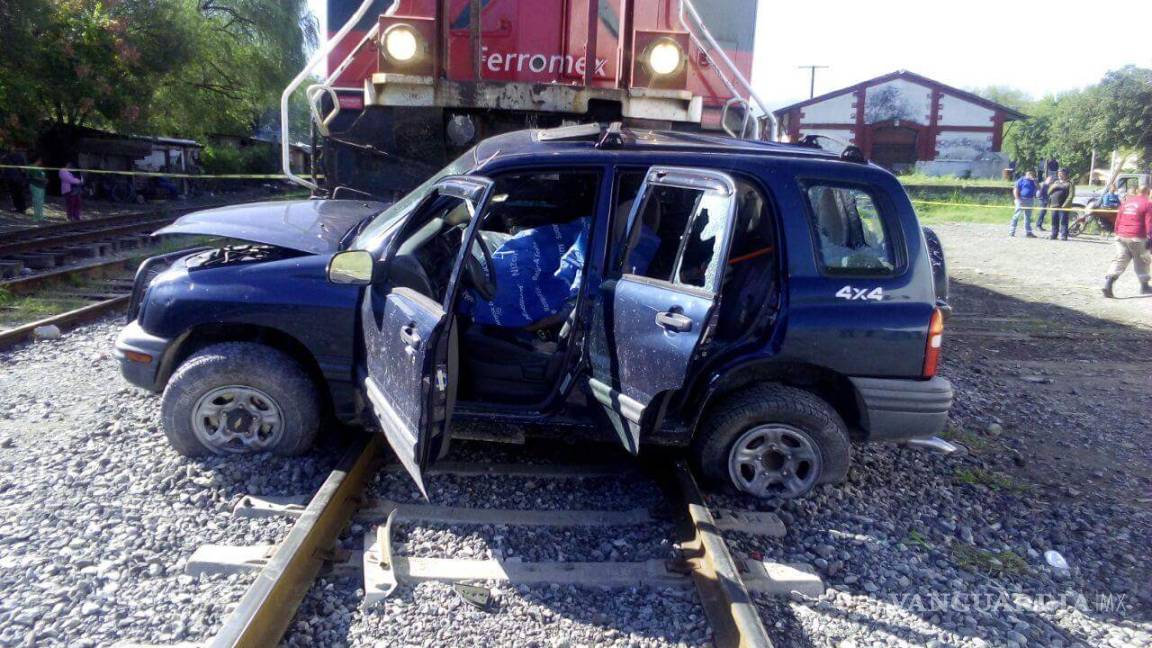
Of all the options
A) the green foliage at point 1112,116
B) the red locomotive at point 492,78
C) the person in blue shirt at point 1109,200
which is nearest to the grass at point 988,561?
the red locomotive at point 492,78

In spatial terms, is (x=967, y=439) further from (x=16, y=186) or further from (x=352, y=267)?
(x=16, y=186)

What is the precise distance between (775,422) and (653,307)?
1.04 meters

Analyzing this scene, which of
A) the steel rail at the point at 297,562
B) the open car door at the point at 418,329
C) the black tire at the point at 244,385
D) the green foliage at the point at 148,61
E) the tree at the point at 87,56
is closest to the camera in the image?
the steel rail at the point at 297,562

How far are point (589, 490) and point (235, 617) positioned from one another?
2.00 m

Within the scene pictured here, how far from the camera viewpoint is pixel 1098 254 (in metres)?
17.4

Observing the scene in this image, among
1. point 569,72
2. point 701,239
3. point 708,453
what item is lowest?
point 708,453

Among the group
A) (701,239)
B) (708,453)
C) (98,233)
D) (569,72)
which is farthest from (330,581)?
(98,233)

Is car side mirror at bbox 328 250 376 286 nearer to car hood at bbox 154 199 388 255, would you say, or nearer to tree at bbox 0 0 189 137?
car hood at bbox 154 199 388 255

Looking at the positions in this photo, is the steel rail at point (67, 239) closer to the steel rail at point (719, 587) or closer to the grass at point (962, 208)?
the steel rail at point (719, 587)

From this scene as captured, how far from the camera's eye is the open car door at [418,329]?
135 inches

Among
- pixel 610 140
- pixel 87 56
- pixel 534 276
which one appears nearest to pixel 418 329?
pixel 534 276

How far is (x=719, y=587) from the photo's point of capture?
11.1 feet

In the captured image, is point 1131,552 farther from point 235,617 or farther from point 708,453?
point 235,617

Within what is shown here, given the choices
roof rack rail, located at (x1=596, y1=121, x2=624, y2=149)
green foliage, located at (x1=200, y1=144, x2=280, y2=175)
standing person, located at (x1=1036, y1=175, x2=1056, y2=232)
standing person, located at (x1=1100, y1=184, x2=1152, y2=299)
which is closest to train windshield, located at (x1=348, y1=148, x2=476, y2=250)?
roof rack rail, located at (x1=596, y1=121, x2=624, y2=149)
